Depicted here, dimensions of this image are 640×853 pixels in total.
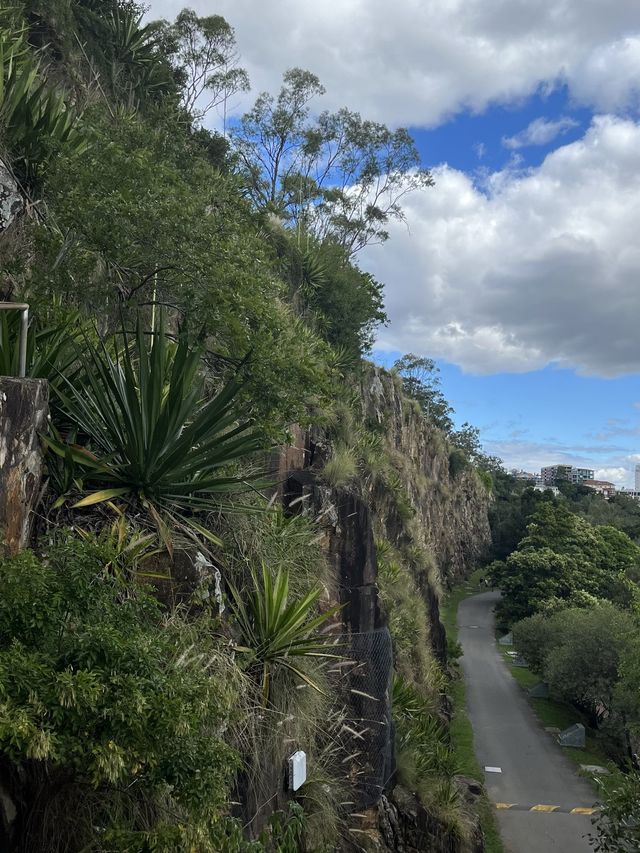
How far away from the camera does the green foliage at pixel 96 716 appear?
335cm

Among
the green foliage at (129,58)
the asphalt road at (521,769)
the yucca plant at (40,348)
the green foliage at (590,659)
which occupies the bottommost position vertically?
the asphalt road at (521,769)

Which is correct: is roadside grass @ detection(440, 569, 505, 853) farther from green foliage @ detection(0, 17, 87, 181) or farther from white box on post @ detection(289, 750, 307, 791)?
green foliage @ detection(0, 17, 87, 181)

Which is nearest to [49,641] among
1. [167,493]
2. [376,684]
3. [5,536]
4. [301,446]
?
[5,536]

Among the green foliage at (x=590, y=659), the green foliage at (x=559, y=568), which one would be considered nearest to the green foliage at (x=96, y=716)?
the green foliage at (x=590, y=659)

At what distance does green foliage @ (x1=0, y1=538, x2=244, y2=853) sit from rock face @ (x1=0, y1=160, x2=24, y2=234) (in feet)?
18.2

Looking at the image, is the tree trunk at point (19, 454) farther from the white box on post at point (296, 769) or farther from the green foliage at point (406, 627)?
the green foliage at point (406, 627)

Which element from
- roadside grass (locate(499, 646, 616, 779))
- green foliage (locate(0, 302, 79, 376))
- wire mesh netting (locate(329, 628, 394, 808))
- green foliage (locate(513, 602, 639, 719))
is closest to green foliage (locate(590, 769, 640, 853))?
wire mesh netting (locate(329, 628, 394, 808))

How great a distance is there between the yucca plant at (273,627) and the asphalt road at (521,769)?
674cm

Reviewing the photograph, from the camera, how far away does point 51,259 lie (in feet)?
24.5

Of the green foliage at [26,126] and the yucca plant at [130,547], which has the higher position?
the green foliage at [26,126]

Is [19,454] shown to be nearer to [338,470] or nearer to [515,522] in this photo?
[338,470]

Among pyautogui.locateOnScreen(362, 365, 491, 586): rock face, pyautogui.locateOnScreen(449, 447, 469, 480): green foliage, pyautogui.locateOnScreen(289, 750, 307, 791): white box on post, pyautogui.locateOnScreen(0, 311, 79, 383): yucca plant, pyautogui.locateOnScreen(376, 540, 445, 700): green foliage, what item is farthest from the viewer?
pyautogui.locateOnScreen(449, 447, 469, 480): green foliage

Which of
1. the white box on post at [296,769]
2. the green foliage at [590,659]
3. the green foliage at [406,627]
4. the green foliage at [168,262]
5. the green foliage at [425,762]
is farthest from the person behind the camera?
the green foliage at [590,659]

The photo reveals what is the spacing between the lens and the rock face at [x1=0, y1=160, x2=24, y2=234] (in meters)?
8.55
